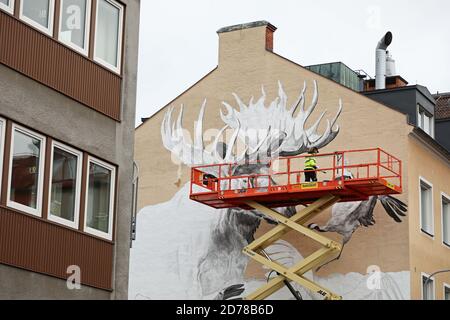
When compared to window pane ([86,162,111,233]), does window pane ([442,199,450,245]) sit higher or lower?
higher

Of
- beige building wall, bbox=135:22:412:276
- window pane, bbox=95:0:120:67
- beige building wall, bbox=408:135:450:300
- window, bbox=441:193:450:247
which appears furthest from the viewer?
window, bbox=441:193:450:247

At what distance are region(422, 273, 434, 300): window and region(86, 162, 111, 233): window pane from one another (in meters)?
21.3

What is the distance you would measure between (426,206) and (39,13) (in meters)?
24.9

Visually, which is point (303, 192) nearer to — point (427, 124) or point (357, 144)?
point (357, 144)

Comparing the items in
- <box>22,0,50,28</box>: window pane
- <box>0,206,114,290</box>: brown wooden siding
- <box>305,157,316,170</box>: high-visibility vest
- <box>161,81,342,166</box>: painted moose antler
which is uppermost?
<box>161,81,342,166</box>: painted moose antler

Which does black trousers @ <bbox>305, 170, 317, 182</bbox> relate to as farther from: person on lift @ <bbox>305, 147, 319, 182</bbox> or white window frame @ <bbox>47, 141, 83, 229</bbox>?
white window frame @ <bbox>47, 141, 83, 229</bbox>

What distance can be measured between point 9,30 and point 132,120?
384 centimetres

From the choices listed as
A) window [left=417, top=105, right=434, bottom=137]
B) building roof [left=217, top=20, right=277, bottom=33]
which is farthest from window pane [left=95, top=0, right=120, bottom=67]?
window [left=417, top=105, right=434, bottom=137]

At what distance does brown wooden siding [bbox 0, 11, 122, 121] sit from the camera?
1873 cm

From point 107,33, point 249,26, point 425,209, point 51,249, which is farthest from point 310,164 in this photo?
point 51,249

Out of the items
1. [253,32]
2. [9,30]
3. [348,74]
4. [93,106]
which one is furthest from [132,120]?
[348,74]

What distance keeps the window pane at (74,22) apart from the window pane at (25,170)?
88.5 inches

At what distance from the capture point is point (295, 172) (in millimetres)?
37844
